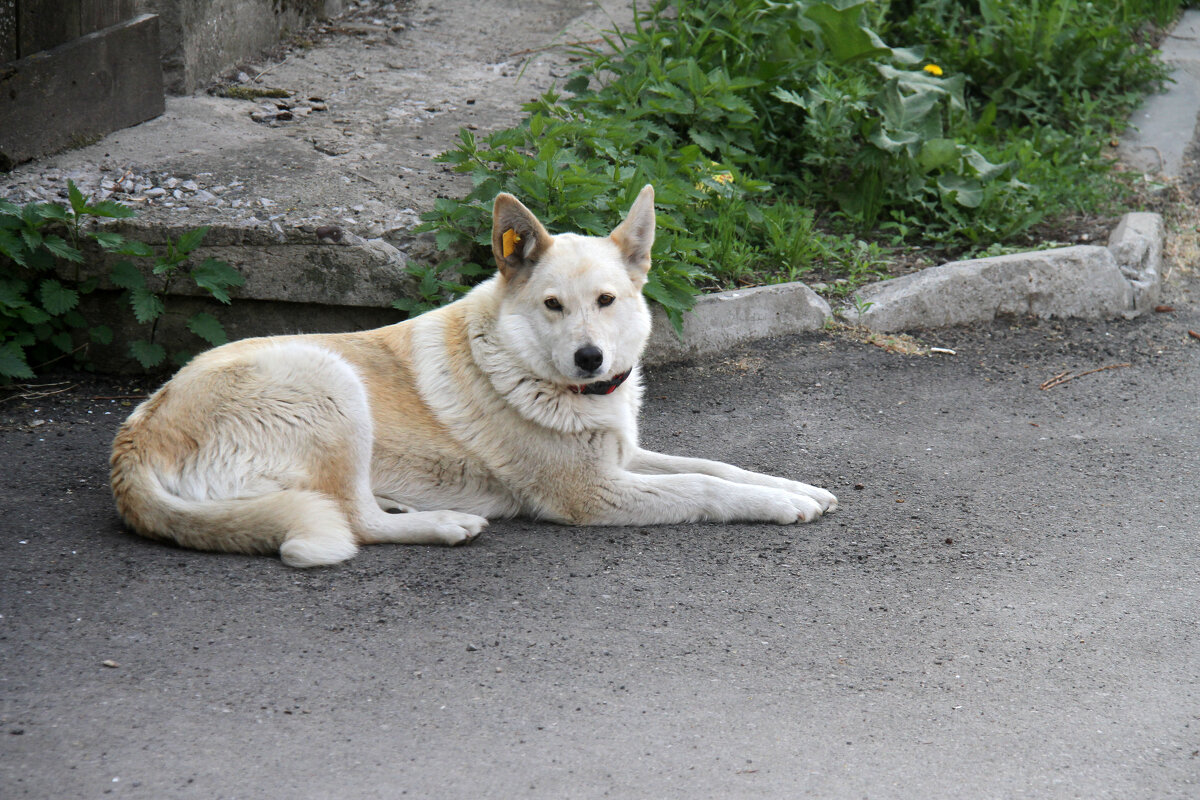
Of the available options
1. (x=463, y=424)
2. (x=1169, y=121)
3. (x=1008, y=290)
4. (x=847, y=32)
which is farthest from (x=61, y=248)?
(x=1169, y=121)

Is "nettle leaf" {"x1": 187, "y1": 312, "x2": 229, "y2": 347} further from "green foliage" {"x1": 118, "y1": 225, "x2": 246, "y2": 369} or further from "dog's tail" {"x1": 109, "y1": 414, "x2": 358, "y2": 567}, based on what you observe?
"dog's tail" {"x1": 109, "y1": 414, "x2": 358, "y2": 567}

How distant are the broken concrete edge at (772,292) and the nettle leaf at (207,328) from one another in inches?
5.7

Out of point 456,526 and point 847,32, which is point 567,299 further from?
point 847,32

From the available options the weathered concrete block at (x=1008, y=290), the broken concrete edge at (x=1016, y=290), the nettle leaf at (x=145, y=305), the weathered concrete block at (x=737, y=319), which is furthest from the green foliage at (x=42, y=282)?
the weathered concrete block at (x=1008, y=290)

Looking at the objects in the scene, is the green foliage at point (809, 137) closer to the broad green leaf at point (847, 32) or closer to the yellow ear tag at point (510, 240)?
the broad green leaf at point (847, 32)

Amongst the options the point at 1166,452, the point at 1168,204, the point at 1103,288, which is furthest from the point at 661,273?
the point at 1168,204

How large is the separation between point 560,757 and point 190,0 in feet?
17.7

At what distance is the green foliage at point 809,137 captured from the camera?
513cm

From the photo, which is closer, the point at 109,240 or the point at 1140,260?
the point at 109,240

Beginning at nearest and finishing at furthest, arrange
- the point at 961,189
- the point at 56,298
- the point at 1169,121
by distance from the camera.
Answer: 1. the point at 56,298
2. the point at 961,189
3. the point at 1169,121

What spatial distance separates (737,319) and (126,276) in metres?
3.16

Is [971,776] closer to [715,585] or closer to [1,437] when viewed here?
[715,585]

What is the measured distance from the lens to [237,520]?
131 inches

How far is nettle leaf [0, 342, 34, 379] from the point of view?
4.55 m
